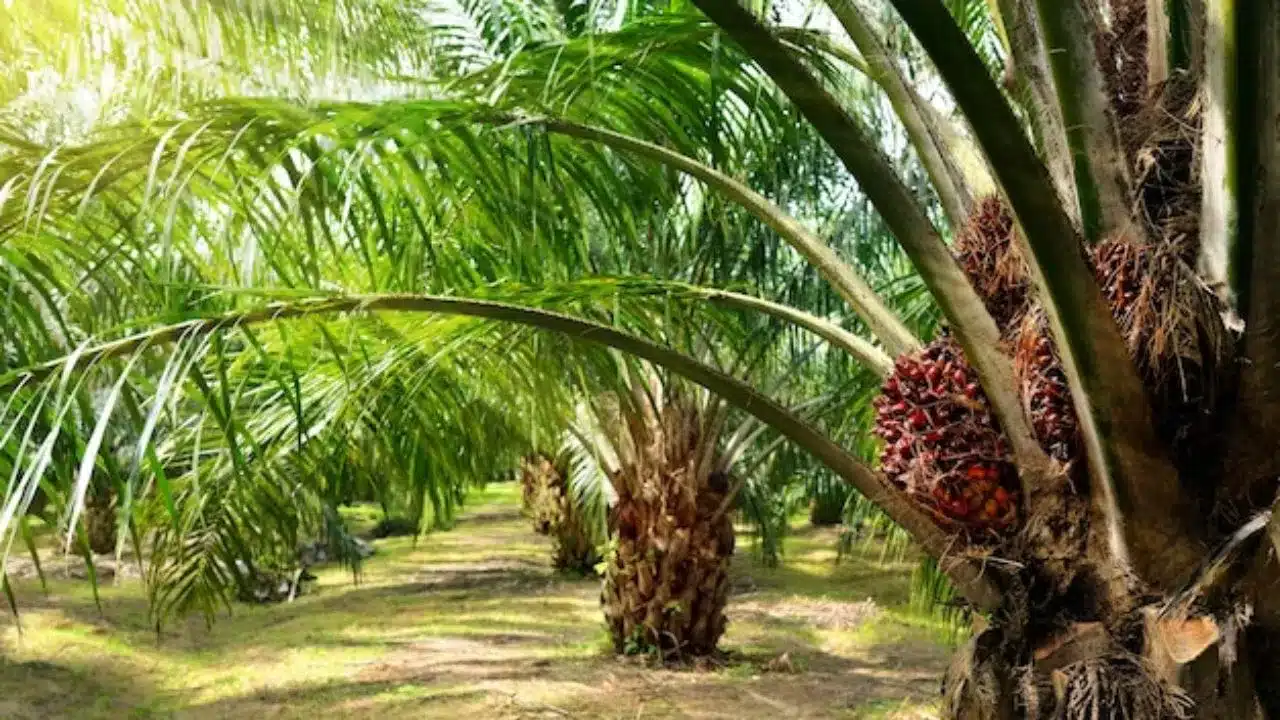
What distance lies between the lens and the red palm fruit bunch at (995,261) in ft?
7.12

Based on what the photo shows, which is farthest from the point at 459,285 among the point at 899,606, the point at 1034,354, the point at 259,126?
the point at 899,606

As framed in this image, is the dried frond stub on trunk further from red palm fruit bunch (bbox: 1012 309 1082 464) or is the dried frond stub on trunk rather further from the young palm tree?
red palm fruit bunch (bbox: 1012 309 1082 464)

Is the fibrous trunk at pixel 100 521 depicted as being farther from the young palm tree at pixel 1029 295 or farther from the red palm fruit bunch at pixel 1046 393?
the red palm fruit bunch at pixel 1046 393

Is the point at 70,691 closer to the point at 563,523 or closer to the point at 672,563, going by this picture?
the point at 672,563

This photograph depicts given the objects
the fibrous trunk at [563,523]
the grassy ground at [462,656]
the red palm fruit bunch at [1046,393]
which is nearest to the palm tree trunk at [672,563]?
the grassy ground at [462,656]

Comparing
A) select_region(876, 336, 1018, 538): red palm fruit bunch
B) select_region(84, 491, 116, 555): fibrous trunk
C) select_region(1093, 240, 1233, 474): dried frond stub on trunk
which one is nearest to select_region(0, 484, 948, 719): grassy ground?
select_region(84, 491, 116, 555): fibrous trunk

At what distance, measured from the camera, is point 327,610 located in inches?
360

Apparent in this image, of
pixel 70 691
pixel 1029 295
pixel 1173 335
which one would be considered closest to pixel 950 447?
pixel 1029 295

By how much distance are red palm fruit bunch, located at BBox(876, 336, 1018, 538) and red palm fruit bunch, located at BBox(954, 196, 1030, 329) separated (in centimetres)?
12

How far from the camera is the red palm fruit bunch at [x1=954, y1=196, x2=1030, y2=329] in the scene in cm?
217

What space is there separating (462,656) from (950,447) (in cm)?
508

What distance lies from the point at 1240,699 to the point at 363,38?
2.95 m

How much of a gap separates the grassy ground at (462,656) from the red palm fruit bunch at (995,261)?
3.04m

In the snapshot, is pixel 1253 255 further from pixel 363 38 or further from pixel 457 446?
pixel 457 446
